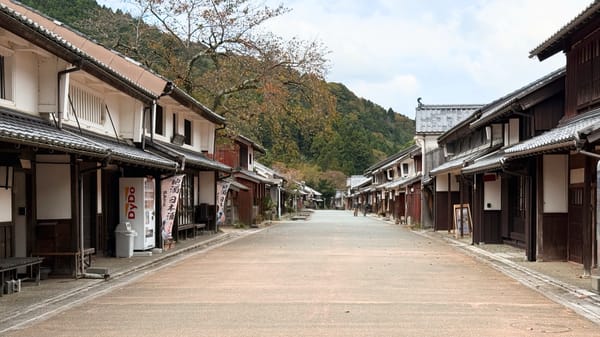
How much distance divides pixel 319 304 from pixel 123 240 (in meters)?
9.12

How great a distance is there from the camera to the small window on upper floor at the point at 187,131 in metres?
26.4

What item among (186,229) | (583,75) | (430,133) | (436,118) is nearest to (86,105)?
(186,229)

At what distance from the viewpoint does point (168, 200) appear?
2030 cm

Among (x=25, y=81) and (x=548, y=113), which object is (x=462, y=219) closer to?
→ (x=548, y=113)

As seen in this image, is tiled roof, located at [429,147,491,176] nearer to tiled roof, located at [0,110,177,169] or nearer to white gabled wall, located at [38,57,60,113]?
tiled roof, located at [0,110,177,169]

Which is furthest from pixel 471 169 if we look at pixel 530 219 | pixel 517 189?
pixel 530 219

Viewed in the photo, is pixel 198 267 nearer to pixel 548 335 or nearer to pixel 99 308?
pixel 99 308

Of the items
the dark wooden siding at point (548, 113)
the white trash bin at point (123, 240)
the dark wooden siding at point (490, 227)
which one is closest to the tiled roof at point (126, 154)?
the white trash bin at point (123, 240)

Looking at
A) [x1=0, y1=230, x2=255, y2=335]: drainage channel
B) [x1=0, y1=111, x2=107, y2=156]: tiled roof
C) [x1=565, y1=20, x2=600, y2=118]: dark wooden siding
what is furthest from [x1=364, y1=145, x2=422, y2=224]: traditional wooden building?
[x1=0, y1=111, x2=107, y2=156]: tiled roof

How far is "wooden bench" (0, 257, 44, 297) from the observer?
1094 centimetres

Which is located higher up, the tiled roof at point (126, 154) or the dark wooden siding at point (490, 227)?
the tiled roof at point (126, 154)

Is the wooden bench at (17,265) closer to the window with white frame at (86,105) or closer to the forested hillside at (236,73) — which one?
the window with white frame at (86,105)

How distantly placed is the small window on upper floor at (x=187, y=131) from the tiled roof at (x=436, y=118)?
16298 mm

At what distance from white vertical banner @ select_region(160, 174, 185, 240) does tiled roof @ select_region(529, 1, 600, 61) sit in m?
11.4
